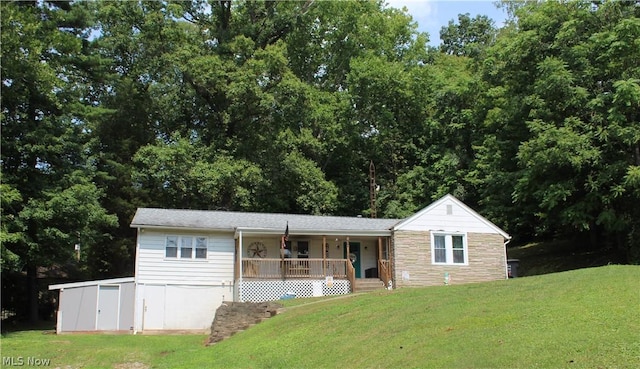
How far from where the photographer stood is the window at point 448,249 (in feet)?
89.4

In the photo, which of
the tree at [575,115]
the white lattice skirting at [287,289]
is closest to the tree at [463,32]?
the tree at [575,115]

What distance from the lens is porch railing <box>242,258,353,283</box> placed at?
1030 inches

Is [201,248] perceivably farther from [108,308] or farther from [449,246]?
[449,246]

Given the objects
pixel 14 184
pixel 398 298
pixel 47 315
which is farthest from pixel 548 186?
pixel 47 315

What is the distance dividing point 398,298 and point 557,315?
6.31 metres

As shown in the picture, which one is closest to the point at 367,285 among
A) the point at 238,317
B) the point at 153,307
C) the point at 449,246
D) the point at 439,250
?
the point at 439,250

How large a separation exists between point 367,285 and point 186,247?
830 cm

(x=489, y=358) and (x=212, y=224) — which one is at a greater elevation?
(x=212, y=224)

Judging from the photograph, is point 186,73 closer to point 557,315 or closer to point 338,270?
point 338,270

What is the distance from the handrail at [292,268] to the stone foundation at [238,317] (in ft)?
12.9

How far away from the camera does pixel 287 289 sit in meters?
26.1

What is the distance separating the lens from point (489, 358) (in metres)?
10.5

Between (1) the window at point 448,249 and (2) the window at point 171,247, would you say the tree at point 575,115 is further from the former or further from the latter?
(2) the window at point 171,247

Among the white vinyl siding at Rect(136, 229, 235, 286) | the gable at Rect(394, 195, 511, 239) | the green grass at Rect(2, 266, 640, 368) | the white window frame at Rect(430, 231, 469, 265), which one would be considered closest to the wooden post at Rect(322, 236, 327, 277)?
the gable at Rect(394, 195, 511, 239)
